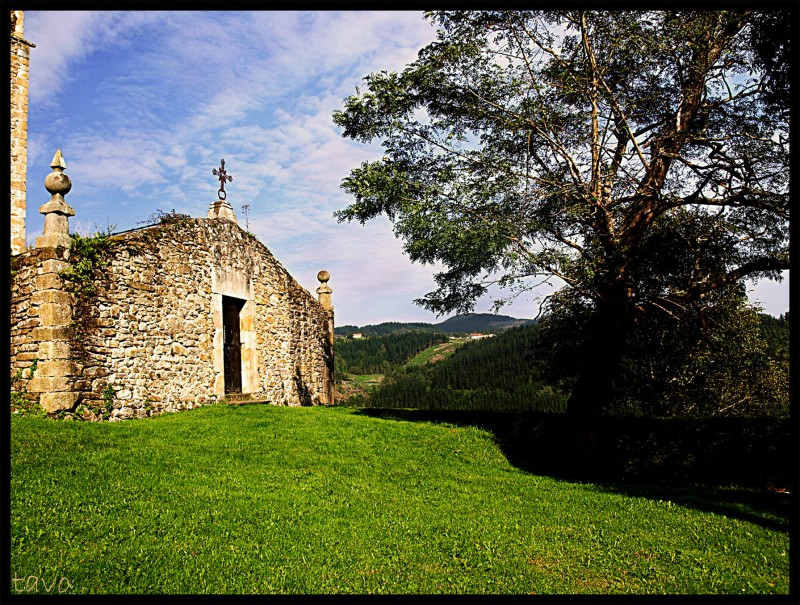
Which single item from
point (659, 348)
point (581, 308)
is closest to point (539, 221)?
point (581, 308)

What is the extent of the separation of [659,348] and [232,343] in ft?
37.2

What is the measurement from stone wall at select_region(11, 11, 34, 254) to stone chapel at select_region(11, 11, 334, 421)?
1.7 inches

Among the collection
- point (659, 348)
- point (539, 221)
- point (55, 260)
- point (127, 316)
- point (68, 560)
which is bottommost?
point (68, 560)

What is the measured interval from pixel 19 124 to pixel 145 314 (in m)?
11.5

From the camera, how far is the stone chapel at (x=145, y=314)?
10.6 metres

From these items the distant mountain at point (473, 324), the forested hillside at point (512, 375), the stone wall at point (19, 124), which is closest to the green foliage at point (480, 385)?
the forested hillside at point (512, 375)

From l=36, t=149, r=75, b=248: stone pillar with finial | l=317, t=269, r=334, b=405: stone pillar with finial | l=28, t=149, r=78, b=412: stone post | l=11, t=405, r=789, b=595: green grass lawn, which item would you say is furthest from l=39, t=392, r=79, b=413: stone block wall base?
l=317, t=269, r=334, b=405: stone pillar with finial

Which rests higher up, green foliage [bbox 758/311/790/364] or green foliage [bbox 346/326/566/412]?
green foliage [bbox 758/311/790/364]

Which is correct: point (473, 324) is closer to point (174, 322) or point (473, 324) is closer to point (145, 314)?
point (174, 322)

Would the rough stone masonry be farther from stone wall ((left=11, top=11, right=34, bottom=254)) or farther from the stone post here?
stone wall ((left=11, top=11, right=34, bottom=254))

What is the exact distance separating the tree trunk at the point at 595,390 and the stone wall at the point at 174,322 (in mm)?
8953

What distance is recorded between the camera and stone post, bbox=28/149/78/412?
10328 mm

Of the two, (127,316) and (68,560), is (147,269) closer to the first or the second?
(127,316)
